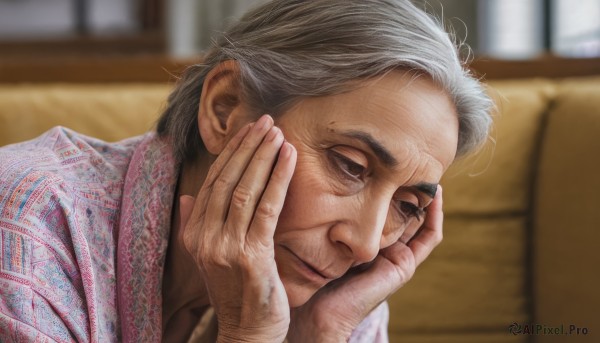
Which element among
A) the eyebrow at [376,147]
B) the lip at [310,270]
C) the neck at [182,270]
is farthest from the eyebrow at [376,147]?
the neck at [182,270]

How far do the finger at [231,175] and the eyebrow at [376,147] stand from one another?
135 mm

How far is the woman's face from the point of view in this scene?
3.99 ft

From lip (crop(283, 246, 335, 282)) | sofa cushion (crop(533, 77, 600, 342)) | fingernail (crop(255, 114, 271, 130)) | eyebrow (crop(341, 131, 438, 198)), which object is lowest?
sofa cushion (crop(533, 77, 600, 342))

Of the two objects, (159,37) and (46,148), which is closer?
(46,148)

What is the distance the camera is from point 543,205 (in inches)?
83.0

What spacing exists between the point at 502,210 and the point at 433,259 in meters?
0.25

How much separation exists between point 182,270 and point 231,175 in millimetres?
308

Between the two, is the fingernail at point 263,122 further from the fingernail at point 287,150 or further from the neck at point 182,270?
the neck at point 182,270

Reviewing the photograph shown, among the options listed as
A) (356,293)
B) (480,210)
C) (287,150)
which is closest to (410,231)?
(356,293)

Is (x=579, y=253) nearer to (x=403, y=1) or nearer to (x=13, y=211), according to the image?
(x=403, y=1)

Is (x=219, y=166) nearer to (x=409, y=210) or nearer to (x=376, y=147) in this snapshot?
(x=376, y=147)

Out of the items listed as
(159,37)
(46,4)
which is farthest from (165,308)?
(46,4)

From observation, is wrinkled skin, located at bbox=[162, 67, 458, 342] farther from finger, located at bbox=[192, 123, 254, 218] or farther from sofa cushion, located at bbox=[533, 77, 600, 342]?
sofa cushion, located at bbox=[533, 77, 600, 342]

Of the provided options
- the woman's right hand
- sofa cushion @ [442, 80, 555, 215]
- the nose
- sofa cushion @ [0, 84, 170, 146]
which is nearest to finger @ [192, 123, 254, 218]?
the woman's right hand
